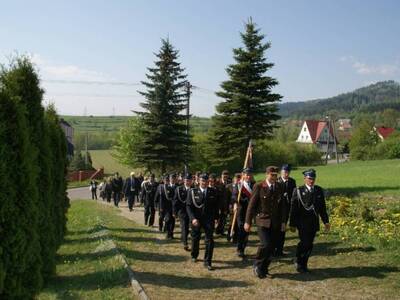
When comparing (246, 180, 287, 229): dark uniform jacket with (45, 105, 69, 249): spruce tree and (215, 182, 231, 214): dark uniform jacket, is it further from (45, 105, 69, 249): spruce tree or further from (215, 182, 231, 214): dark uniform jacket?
(45, 105, 69, 249): spruce tree

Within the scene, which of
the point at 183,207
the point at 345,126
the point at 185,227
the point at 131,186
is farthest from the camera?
the point at 345,126

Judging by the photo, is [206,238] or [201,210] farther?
[201,210]

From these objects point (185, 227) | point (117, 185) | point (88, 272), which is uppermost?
point (117, 185)

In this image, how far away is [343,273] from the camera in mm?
9477

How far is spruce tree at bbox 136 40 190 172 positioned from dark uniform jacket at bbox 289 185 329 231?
26.1 metres

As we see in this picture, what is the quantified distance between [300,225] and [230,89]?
19.0 metres

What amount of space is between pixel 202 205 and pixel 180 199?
102 inches

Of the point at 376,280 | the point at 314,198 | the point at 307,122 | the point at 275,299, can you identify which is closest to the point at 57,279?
the point at 275,299

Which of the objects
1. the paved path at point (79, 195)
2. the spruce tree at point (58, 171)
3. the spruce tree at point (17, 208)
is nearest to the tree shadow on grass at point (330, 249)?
the spruce tree at point (58, 171)

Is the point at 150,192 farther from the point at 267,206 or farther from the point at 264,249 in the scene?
the point at 264,249

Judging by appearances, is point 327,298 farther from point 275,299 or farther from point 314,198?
point 314,198

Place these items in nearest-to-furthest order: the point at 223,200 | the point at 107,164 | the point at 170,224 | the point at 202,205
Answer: the point at 202,205
the point at 223,200
the point at 170,224
the point at 107,164

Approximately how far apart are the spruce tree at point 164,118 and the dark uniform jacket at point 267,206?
1028 inches

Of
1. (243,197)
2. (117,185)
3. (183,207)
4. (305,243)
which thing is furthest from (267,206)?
(117,185)
